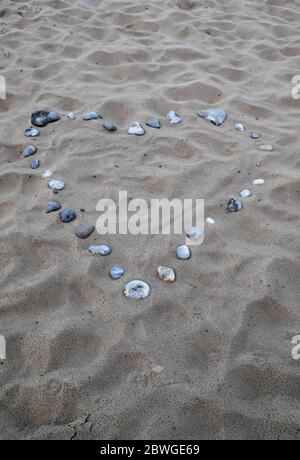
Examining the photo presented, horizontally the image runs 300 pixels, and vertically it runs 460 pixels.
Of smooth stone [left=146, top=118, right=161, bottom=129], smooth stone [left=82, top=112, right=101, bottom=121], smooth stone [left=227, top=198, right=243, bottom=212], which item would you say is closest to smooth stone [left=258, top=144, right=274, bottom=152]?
smooth stone [left=227, top=198, right=243, bottom=212]

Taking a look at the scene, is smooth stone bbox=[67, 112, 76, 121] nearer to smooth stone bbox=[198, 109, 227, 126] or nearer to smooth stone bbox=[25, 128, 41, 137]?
smooth stone bbox=[25, 128, 41, 137]

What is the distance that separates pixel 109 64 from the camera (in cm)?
334

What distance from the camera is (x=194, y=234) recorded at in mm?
2018

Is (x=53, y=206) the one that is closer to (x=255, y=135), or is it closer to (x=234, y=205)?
(x=234, y=205)

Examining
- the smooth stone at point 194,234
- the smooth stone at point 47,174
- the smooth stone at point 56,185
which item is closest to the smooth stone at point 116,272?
the smooth stone at point 194,234

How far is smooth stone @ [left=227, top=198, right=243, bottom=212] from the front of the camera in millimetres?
2135

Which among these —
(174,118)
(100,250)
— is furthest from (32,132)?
(100,250)

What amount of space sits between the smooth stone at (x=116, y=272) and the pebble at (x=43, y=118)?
4.34ft

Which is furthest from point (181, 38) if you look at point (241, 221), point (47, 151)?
point (241, 221)

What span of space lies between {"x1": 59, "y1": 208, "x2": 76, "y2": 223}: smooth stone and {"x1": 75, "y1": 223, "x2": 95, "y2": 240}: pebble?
75mm

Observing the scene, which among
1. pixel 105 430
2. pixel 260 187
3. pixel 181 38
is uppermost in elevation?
pixel 181 38

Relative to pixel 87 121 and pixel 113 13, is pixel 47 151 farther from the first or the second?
pixel 113 13

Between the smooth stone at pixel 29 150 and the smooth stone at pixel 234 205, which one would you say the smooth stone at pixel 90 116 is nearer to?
the smooth stone at pixel 29 150
